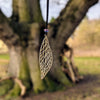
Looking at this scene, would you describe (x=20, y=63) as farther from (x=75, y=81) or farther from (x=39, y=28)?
(x=75, y=81)

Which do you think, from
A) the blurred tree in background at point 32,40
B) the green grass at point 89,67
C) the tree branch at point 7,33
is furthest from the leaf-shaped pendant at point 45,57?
the green grass at point 89,67

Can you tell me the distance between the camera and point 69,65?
895cm

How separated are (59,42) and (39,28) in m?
1.10

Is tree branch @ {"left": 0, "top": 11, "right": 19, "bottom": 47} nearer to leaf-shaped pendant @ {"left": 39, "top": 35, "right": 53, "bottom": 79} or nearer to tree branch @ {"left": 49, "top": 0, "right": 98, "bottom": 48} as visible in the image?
tree branch @ {"left": 49, "top": 0, "right": 98, "bottom": 48}

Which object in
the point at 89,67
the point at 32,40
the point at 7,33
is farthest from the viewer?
the point at 89,67

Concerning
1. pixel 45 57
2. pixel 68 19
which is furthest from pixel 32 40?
pixel 45 57

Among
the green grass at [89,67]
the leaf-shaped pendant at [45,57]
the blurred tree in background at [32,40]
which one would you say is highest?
the leaf-shaped pendant at [45,57]

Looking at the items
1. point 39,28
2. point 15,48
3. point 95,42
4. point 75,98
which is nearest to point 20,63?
point 15,48

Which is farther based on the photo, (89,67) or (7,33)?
(89,67)

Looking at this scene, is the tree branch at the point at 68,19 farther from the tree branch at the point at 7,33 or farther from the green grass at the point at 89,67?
the green grass at the point at 89,67

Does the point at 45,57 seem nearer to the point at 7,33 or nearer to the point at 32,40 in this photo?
the point at 7,33

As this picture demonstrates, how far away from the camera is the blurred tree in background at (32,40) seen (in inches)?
276

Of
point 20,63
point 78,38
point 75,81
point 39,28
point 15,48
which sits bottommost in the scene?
point 78,38

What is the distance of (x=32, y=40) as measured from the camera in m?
7.18
